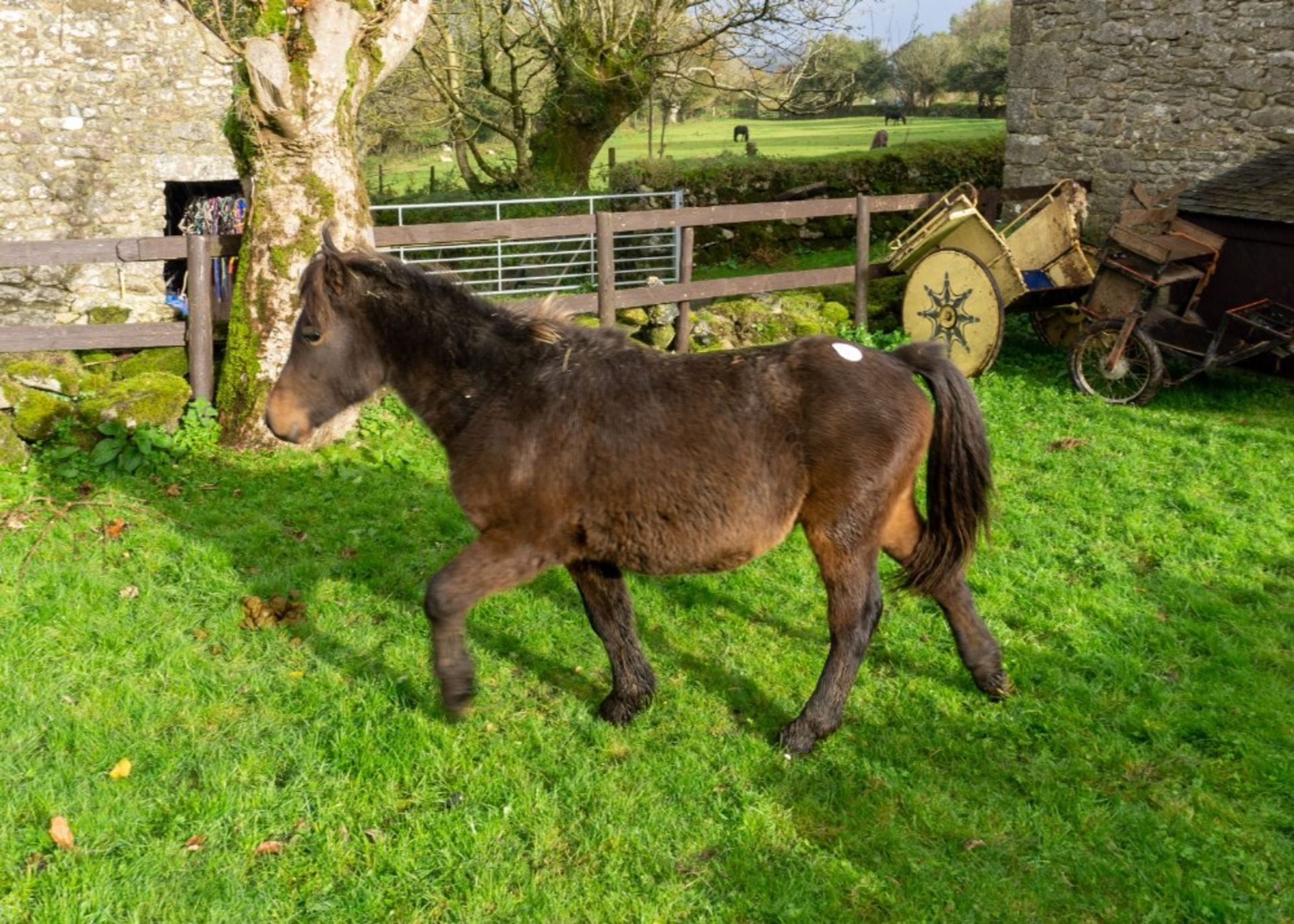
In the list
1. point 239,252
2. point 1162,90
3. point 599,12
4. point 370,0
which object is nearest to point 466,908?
point 239,252

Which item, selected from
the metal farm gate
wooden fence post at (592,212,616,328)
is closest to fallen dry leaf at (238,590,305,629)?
wooden fence post at (592,212,616,328)

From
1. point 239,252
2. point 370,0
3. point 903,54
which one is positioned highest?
point 903,54

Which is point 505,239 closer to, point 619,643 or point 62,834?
point 619,643

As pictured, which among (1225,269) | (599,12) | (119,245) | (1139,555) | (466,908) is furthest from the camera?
(599,12)

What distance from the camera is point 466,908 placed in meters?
3.35

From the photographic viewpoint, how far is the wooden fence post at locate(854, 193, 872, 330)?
418 inches

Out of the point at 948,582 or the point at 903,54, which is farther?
the point at 903,54

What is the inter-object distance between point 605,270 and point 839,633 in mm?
5689

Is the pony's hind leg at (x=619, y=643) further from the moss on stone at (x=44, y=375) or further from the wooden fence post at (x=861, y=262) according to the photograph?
the wooden fence post at (x=861, y=262)

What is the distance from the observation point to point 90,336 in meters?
7.65

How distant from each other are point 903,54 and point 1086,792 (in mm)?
49890

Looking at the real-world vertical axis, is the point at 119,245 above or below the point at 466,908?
above

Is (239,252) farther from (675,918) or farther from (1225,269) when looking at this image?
(1225,269)

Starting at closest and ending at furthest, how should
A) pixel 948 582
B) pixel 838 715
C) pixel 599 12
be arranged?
pixel 838 715, pixel 948 582, pixel 599 12
